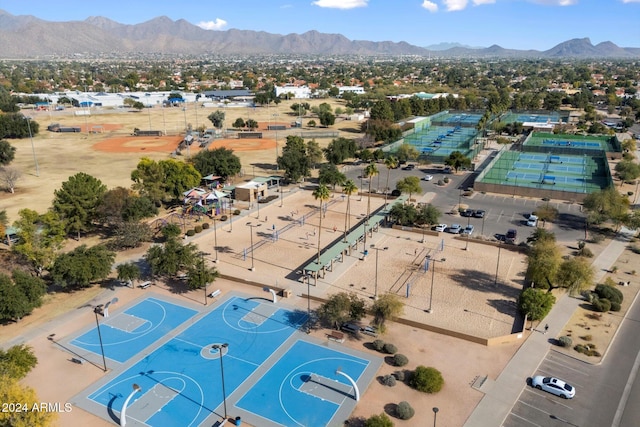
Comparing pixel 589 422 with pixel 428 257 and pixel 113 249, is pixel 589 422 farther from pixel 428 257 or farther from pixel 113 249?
pixel 113 249

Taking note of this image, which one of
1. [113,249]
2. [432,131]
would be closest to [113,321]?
[113,249]

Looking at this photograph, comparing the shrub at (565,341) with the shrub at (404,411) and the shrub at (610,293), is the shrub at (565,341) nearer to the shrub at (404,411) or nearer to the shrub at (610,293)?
the shrub at (610,293)

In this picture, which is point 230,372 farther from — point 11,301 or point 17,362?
point 11,301

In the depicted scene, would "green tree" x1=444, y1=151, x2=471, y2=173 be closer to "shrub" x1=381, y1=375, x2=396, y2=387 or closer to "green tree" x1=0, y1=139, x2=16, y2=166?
"shrub" x1=381, y1=375, x2=396, y2=387

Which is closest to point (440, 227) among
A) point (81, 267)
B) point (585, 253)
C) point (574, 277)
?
point (585, 253)

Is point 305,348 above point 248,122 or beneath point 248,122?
beneath

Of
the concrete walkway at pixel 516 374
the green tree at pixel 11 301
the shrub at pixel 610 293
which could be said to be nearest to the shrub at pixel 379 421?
the concrete walkway at pixel 516 374

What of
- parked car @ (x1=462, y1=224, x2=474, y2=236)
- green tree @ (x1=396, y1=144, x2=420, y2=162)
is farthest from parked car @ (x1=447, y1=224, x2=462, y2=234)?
green tree @ (x1=396, y1=144, x2=420, y2=162)
